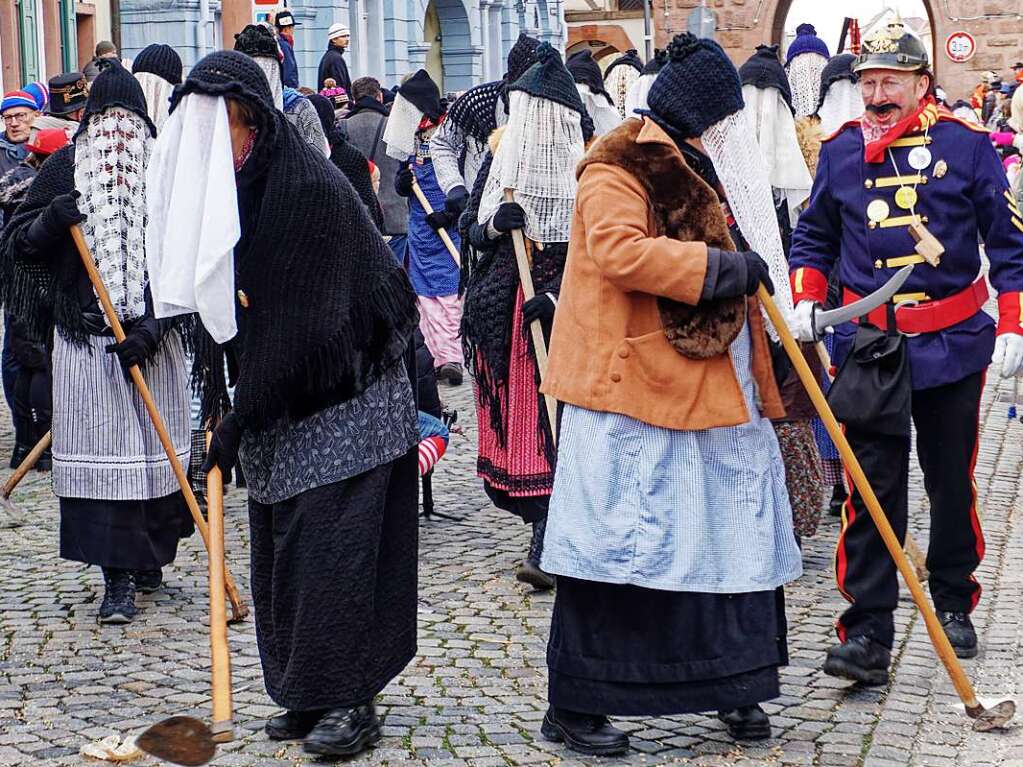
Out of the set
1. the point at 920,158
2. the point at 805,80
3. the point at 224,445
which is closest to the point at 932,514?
the point at 920,158

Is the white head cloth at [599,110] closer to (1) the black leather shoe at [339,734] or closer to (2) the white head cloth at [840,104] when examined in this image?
(2) the white head cloth at [840,104]

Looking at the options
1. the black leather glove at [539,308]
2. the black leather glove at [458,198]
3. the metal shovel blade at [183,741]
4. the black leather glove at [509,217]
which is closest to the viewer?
the metal shovel blade at [183,741]

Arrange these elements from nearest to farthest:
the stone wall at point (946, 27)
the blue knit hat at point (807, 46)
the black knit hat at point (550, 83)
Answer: the black knit hat at point (550, 83)
the blue knit hat at point (807, 46)
the stone wall at point (946, 27)

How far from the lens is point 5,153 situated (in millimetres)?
10750

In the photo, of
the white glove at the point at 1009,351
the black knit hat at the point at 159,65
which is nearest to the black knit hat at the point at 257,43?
the black knit hat at the point at 159,65

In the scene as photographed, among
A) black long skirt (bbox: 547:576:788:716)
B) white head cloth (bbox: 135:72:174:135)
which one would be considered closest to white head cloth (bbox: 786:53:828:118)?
white head cloth (bbox: 135:72:174:135)

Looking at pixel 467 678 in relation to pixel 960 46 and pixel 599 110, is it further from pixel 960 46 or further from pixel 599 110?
pixel 960 46

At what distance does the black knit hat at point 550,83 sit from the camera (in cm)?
680

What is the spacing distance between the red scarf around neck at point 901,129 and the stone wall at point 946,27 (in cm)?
3633

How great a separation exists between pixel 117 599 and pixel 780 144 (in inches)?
145

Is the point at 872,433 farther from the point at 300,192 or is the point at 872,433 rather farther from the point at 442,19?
the point at 442,19

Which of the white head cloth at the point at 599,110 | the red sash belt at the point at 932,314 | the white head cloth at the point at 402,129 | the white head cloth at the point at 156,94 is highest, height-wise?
the white head cloth at the point at 156,94

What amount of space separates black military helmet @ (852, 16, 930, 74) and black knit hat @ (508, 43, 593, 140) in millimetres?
1715

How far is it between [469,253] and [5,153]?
4.55 metres
